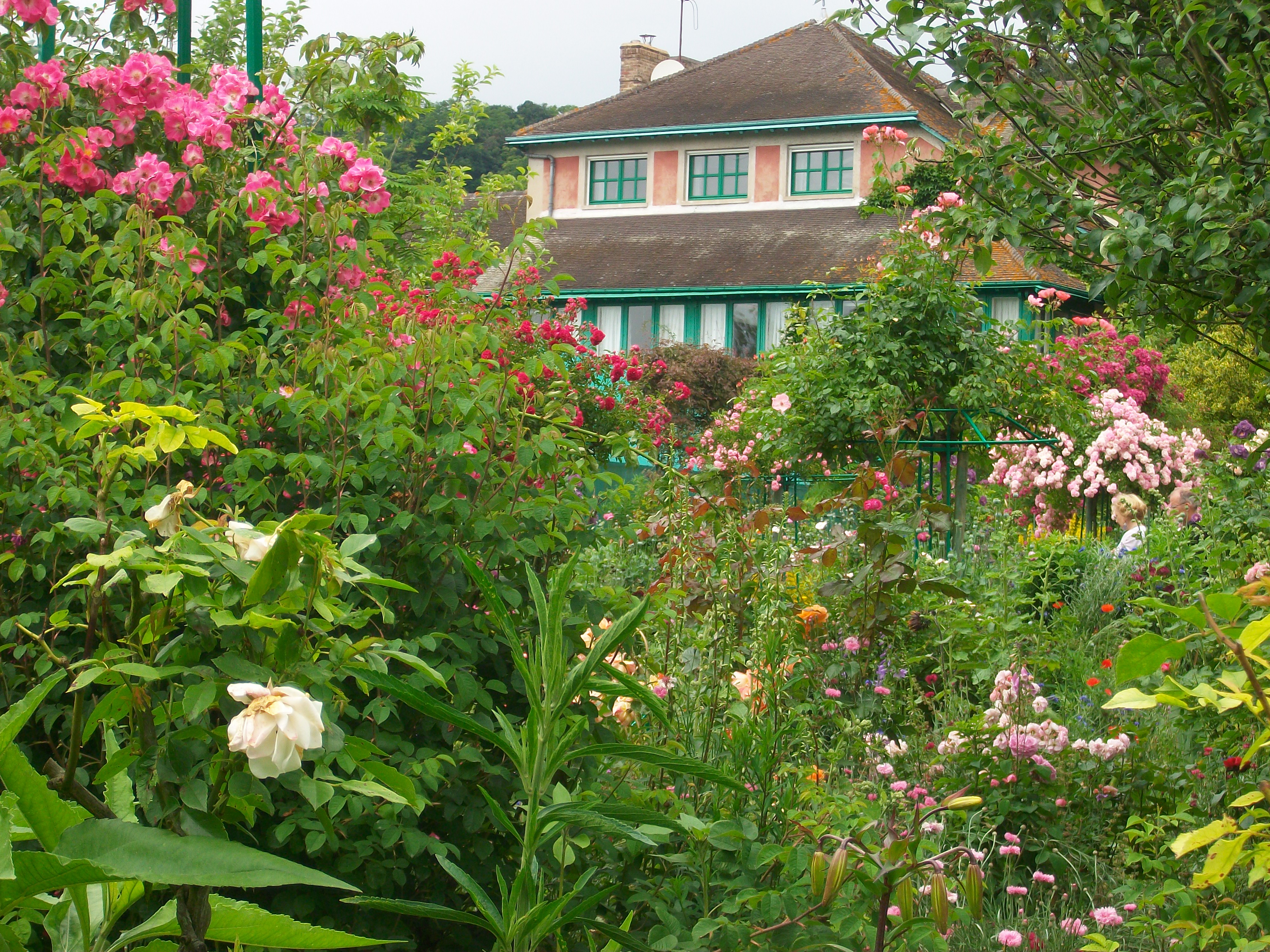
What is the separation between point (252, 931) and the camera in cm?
90

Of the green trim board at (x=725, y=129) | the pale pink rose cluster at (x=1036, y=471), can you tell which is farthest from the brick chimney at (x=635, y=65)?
the pale pink rose cluster at (x=1036, y=471)

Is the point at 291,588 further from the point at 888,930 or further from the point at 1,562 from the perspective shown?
the point at 888,930

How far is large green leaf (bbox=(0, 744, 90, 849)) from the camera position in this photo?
851mm

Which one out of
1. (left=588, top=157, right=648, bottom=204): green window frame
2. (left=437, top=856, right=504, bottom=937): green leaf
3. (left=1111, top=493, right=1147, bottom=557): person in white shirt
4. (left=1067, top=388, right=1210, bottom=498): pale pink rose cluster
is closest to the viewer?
(left=437, top=856, right=504, bottom=937): green leaf

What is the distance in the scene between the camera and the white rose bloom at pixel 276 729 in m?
1.15

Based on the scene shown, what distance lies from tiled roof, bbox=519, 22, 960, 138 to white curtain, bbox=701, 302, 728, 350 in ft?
14.5

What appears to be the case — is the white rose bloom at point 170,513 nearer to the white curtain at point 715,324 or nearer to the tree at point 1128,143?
the tree at point 1128,143

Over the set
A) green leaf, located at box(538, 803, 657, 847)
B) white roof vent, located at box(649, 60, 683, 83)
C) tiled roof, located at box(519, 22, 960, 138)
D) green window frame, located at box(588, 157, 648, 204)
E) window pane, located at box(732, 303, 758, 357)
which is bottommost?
green leaf, located at box(538, 803, 657, 847)

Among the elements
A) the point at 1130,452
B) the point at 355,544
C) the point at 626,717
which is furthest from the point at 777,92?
the point at 355,544

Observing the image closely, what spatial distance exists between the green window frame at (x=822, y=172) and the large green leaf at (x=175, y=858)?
24153 mm

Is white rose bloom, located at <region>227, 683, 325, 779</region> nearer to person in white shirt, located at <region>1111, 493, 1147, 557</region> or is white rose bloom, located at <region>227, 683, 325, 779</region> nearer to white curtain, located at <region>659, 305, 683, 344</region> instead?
person in white shirt, located at <region>1111, 493, 1147, 557</region>

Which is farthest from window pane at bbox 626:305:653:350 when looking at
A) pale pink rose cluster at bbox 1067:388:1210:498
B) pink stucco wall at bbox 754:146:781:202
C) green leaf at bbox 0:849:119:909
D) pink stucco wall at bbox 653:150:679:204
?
green leaf at bbox 0:849:119:909

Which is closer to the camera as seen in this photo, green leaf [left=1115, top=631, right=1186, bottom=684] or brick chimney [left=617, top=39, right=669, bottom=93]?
green leaf [left=1115, top=631, right=1186, bottom=684]

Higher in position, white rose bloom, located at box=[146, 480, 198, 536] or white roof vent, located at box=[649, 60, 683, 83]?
white roof vent, located at box=[649, 60, 683, 83]
